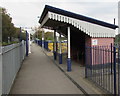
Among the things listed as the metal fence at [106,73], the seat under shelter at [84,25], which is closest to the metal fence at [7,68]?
the metal fence at [106,73]

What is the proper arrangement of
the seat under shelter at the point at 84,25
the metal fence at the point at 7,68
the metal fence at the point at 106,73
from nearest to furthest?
the metal fence at the point at 7,68
the metal fence at the point at 106,73
the seat under shelter at the point at 84,25

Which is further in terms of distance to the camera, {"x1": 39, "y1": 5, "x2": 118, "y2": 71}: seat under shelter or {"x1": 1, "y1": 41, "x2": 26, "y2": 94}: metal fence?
{"x1": 39, "y1": 5, "x2": 118, "y2": 71}: seat under shelter

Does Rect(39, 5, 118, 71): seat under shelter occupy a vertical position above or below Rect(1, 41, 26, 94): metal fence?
above

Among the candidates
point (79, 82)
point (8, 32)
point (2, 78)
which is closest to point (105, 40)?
point (79, 82)

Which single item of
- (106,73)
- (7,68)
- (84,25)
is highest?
(84,25)

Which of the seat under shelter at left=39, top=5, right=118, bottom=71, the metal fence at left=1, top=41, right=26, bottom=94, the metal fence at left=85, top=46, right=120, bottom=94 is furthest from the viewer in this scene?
the seat under shelter at left=39, top=5, right=118, bottom=71

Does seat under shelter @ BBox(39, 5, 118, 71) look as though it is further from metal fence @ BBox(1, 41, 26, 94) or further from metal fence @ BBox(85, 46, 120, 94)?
metal fence @ BBox(1, 41, 26, 94)

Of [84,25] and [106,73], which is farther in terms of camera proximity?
[84,25]

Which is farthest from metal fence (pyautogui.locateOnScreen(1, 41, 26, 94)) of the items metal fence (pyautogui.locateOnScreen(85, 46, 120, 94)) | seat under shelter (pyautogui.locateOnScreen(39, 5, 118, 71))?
seat under shelter (pyautogui.locateOnScreen(39, 5, 118, 71))

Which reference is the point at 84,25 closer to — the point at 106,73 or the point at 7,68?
the point at 106,73

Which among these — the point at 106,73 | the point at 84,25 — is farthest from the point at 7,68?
the point at 84,25

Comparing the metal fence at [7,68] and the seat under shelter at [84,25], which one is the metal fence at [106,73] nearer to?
the seat under shelter at [84,25]

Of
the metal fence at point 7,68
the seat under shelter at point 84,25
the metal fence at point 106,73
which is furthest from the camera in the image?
the seat under shelter at point 84,25

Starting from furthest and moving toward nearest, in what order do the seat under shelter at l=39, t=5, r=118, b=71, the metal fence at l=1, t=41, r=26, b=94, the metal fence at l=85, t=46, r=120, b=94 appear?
1. the seat under shelter at l=39, t=5, r=118, b=71
2. the metal fence at l=85, t=46, r=120, b=94
3. the metal fence at l=1, t=41, r=26, b=94
